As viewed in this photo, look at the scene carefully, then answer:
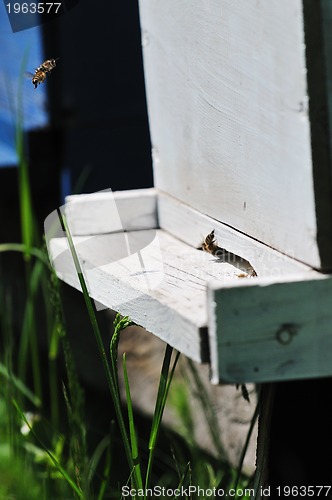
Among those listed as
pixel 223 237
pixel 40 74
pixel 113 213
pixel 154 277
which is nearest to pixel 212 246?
pixel 223 237

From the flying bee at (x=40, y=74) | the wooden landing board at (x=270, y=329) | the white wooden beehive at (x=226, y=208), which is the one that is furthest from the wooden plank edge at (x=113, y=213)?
the wooden landing board at (x=270, y=329)

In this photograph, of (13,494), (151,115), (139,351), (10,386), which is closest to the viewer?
(13,494)

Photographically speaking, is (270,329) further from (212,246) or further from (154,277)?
(212,246)

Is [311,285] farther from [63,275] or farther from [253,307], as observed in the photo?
[63,275]

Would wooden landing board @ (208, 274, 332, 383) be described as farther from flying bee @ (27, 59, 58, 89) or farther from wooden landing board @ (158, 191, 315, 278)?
flying bee @ (27, 59, 58, 89)

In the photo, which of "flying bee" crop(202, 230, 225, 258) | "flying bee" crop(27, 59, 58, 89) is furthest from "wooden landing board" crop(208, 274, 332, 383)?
"flying bee" crop(27, 59, 58, 89)

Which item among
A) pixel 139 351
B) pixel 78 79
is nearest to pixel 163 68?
pixel 139 351
